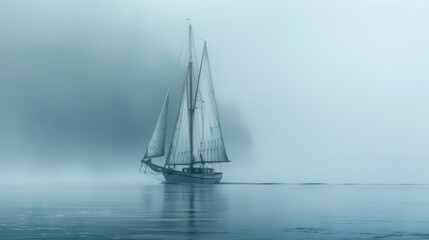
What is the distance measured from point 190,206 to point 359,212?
2040 cm

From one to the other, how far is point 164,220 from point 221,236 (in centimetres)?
1581

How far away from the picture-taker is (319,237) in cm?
5606

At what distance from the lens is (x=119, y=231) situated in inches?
2334

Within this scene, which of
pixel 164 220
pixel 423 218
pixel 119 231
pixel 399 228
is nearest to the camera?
pixel 119 231

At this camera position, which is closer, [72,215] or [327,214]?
[72,215]

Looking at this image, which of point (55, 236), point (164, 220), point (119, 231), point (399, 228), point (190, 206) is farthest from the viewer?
point (190, 206)

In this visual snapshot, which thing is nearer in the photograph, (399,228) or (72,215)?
(399,228)

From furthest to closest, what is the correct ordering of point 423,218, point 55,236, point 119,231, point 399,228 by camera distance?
point 423,218, point 399,228, point 119,231, point 55,236

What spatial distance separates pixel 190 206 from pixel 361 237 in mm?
41709

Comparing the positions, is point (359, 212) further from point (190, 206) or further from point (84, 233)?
point (84, 233)

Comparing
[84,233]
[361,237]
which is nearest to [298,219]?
[361,237]

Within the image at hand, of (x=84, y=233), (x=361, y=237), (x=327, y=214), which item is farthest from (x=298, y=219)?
A: (x=84, y=233)

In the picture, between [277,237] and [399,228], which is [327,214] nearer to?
[399,228]

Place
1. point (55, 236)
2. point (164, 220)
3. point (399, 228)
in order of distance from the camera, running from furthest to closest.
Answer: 1. point (164, 220)
2. point (399, 228)
3. point (55, 236)
